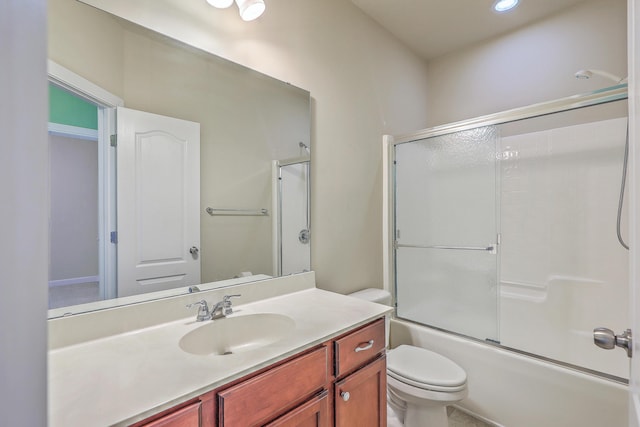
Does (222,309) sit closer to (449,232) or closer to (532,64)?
(449,232)

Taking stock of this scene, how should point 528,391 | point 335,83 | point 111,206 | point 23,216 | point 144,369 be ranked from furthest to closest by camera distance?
point 335,83 < point 528,391 < point 111,206 < point 144,369 < point 23,216

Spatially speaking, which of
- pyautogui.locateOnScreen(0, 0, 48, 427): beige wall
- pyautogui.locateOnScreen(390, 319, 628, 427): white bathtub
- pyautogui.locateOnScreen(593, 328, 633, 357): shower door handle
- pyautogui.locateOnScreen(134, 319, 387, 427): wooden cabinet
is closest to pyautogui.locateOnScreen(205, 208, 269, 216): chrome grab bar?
pyautogui.locateOnScreen(134, 319, 387, 427): wooden cabinet

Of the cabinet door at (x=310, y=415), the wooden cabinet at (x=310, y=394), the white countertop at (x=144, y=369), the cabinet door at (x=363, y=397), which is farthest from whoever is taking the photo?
the cabinet door at (x=363, y=397)

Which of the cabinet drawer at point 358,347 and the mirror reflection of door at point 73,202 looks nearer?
the mirror reflection of door at point 73,202

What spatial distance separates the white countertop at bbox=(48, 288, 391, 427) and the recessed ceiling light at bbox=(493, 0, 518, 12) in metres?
2.18

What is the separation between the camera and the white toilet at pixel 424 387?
1402mm

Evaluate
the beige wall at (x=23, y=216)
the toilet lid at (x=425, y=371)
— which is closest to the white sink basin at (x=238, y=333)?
the toilet lid at (x=425, y=371)

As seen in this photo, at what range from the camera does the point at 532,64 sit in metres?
2.19

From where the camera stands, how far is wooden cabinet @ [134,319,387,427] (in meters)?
0.75

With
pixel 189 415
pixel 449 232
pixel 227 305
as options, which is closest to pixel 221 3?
pixel 227 305

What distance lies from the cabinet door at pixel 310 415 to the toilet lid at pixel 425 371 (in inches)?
24.1

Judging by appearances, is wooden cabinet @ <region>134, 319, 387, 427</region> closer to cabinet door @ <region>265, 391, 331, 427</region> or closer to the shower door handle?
cabinet door @ <region>265, 391, 331, 427</region>

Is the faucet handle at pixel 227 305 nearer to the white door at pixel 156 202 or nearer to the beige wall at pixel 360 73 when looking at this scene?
the white door at pixel 156 202

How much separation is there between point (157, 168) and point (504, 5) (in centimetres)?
236
